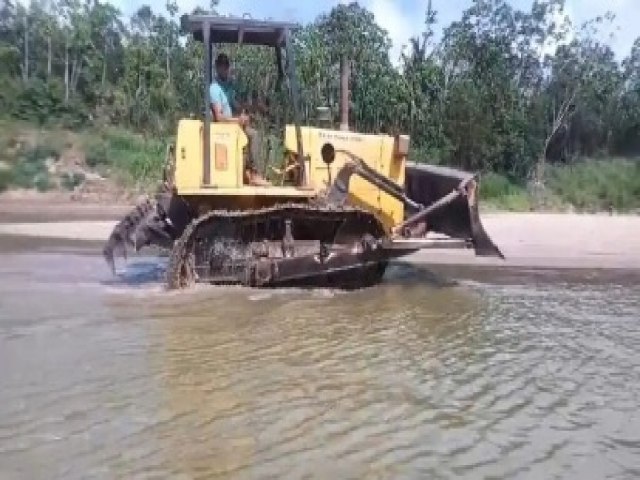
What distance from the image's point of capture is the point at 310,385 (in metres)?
5.77

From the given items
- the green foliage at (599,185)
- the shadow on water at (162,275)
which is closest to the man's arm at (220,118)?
the shadow on water at (162,275)

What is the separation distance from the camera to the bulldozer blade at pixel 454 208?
1057 centimetres

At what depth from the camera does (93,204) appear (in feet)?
97.6

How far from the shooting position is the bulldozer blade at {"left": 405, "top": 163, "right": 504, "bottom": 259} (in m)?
10.6

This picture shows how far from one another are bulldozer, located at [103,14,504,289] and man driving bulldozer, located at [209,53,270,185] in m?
0.06

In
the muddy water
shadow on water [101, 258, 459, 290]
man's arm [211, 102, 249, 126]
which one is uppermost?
man's arm [211, 102, 249, 126]

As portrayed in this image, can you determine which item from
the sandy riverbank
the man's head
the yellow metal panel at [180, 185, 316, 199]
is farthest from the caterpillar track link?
the sandy riverbank

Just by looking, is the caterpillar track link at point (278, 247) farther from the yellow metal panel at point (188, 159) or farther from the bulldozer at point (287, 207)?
the yellow metal panel at point (188, 159)

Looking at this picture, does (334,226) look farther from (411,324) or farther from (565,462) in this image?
(565,462)

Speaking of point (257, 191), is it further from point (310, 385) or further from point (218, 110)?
point (310, 385)

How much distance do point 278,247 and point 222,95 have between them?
5.70 ft

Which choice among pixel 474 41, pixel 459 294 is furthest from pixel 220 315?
pixel 474 41

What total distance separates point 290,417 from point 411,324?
3399 millimetres

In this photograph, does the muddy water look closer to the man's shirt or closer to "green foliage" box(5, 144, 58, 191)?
the man's shirt
